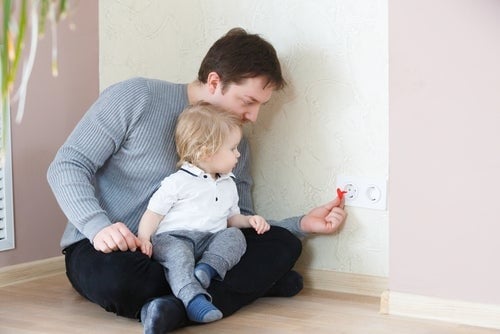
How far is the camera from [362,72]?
2.00m

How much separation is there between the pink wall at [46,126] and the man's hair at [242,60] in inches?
18.9

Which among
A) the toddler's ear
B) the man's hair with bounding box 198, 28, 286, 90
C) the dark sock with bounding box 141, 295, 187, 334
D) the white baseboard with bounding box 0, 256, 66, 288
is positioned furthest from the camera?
the white baseboard with bounding box 0, 256, 66, 288

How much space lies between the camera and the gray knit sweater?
6.05 feet

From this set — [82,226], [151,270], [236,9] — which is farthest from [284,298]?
[236,9]

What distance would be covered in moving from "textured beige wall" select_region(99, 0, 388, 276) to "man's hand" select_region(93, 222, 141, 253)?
575 millimetres

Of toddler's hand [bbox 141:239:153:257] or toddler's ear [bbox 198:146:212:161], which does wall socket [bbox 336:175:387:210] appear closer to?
toddler's ear [bbox 198:146:212:161]

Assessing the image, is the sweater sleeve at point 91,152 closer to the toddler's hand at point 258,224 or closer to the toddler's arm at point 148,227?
the toddler's arm at point 148,227

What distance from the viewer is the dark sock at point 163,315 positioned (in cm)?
157

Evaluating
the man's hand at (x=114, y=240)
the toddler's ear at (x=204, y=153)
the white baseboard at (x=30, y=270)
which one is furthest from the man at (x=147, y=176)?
the white baseboard at (x=30, y=270)

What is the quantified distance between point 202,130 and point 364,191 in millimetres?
476

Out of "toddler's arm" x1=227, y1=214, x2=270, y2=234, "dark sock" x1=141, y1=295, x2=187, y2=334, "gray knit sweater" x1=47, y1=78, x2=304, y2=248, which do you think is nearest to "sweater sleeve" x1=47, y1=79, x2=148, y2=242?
"gray knit sweater" x1=47, y1=78, x2=304, y2=248

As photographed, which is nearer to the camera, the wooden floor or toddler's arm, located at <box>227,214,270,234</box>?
the wooden floor

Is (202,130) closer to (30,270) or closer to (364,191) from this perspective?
(364,191)

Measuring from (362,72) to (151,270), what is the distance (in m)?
0.77
